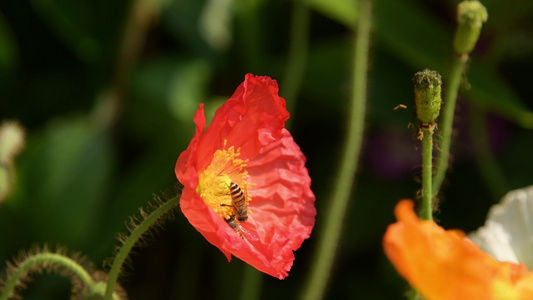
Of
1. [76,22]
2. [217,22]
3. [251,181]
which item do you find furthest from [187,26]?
[251,181]

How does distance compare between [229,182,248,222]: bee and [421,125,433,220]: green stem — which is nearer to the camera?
[421,125,433,220]: green stem

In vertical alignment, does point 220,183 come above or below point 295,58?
below

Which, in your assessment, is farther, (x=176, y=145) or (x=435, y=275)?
(x=176, y=145)

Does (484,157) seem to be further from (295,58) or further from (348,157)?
(348,157)

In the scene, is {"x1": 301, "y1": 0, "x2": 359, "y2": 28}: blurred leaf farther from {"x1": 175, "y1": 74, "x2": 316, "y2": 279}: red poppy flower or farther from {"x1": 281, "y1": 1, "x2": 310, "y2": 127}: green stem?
{"x1": 175, "y1": 74, "x2": 316, "y2": 279}: red poppy flower

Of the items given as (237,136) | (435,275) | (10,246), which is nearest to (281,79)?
(10,246)

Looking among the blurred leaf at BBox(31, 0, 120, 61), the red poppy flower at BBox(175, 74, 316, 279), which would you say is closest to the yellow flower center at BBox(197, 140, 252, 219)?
the red poppy flower at BBox(175, 74, 316, 279)

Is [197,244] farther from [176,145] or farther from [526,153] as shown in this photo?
[526,153]
